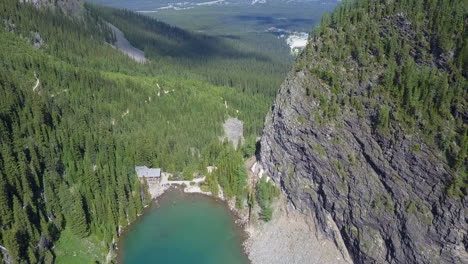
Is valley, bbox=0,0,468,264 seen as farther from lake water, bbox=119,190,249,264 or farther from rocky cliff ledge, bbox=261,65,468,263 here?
lake water, bbox=119,190,249,264

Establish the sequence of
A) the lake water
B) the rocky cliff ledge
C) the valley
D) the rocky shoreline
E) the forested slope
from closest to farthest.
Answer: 1. the rocky cliff ledge
2. the valley
3. the rocky shoreline
4. the forested slope
5. the lake water

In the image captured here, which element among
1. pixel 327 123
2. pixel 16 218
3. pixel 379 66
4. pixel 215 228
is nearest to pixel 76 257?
pixel 16 218

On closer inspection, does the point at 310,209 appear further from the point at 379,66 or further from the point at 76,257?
the point at 76,257

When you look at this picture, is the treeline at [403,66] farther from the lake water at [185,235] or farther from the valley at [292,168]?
the lake water at [185,235]

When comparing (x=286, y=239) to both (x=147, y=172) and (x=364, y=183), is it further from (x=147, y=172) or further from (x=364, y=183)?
(x=147, y=172)

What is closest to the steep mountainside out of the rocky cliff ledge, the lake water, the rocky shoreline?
the rocky cliff ledge
